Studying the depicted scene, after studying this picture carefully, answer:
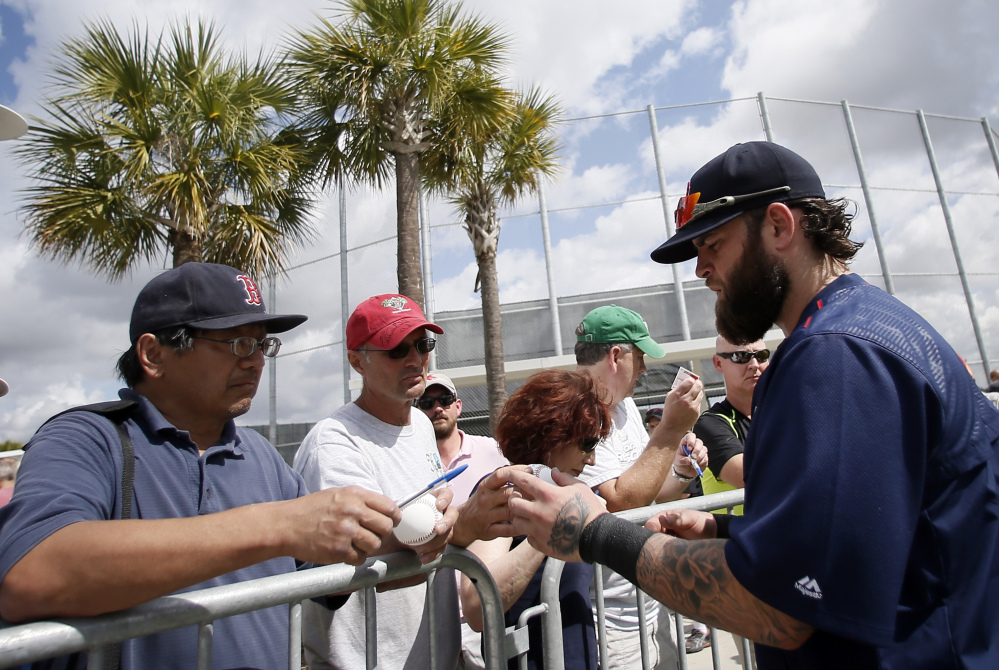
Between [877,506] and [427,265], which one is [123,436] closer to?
[877,506]

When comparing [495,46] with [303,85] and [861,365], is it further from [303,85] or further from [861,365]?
[861,365]

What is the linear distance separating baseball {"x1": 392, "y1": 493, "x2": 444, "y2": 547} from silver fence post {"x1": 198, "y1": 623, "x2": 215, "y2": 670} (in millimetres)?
429

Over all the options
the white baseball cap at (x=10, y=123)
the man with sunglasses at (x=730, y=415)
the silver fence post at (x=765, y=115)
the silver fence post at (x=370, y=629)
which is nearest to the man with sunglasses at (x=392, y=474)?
the silver fence post at (x=370, y=629)

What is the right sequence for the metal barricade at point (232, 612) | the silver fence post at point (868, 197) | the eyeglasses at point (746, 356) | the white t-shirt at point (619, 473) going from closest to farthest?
the metal barricade at point (232, 612) < the white t-shirt at point (619, 473) < the eyeglasses at point (746, 356) < the silver fence post at point (868, 197)

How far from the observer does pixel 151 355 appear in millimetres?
1704

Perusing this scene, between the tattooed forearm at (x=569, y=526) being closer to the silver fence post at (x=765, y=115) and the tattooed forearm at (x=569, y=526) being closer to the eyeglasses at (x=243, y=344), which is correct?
the eyeglasses at (x=243, y=344)

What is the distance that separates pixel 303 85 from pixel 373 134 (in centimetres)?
110

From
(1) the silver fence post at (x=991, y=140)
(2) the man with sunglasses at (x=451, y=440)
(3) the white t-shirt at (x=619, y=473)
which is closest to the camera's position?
(3) the white t-shirt at (x=619, y=473)

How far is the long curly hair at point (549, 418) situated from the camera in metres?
2.25

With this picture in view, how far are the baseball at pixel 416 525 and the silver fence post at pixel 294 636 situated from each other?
0.91 ft

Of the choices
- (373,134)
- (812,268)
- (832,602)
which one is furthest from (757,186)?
(373,134)

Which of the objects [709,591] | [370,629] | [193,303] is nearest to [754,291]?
[709,591]

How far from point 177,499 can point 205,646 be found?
0.42 meters

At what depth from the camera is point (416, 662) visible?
201 centimetres
